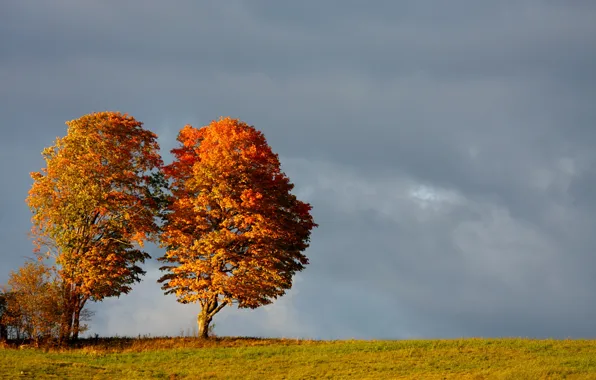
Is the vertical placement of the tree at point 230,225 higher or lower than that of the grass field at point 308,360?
higher

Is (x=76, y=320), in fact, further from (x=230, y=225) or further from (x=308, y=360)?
(x=308, y=360)

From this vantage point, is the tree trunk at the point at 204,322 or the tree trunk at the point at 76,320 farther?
the tree trunk at the point at 204,322

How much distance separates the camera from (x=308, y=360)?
1688 inches

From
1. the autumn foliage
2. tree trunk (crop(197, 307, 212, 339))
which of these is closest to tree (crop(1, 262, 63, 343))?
the autumn foliage

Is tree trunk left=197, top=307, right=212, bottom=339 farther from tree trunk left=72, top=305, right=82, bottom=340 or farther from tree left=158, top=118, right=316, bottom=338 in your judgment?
tree trunk left=72, top=305, right=82, bottom=340

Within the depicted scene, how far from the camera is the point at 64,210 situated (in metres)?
53.3

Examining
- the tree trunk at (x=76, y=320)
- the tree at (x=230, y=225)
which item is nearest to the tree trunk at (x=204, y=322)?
the tree at (x=230, y=225)

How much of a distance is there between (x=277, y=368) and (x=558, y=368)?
15976mm

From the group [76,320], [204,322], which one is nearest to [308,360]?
[204,322]

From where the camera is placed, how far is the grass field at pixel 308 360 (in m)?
38.1

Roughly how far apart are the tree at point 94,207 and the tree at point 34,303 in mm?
842

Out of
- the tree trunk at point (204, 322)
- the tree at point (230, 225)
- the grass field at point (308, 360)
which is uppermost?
the tree at point (230, 225)

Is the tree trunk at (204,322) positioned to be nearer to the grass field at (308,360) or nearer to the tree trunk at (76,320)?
the grass field at (308,360)

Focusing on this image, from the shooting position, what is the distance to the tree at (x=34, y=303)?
51188mm
